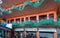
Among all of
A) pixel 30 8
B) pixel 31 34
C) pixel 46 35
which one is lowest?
pixel 46 35

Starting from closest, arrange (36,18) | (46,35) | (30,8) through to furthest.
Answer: (46,35) → (30,8) → (36,18)

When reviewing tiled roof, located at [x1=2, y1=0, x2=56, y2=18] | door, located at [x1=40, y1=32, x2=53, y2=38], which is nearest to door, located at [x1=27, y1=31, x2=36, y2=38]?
door, located at [x1=40, y1=32, x2=53, y2=38]

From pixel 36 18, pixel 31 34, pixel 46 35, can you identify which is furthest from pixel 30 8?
pixel 46 35

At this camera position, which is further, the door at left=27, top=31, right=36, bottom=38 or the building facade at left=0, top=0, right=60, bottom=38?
the door at left=27, top=31, right=36, bottom=38

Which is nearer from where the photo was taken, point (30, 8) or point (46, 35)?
point (46, 35)

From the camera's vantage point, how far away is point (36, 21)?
1280 cm

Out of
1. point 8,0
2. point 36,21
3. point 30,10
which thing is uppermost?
point 8,0

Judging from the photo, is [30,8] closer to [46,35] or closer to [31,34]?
[31,34]

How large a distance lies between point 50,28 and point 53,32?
37cm

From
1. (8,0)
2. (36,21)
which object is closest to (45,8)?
(36,21)

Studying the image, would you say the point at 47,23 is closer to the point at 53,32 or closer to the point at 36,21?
the point at 53,32

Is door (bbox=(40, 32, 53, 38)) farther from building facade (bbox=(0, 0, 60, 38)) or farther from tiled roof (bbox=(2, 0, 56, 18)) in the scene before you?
tiled roof (bbox=(2, 0, 56, 18))

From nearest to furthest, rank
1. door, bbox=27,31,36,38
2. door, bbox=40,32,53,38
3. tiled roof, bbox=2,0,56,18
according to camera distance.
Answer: tiled roof, bbox=2,0,56,18
door, bbox=40,32,53,38
door, bbox=27,31,36,38

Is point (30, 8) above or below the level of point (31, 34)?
above
